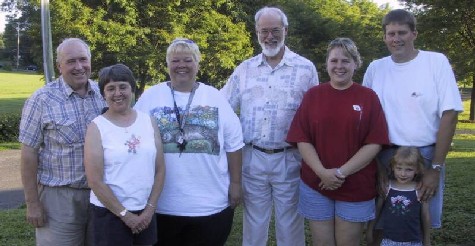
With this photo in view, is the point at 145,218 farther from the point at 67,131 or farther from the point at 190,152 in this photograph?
the point at 67,131

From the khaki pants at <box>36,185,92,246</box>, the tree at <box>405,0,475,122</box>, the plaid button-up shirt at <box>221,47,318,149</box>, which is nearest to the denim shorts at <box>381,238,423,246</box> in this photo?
the plaid button-up shirt at <box>221,47,318,149</box>

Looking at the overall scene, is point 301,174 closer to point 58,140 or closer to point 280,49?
point 280,49

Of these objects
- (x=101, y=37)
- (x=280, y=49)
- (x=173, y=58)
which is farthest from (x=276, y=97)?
(x=101, y=37)

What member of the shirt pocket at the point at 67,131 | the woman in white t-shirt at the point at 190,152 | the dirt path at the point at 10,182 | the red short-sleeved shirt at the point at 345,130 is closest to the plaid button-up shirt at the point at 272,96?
the red short-sleeved shirt at the point at 345,130

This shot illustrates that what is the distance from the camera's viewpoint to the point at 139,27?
21297 mm

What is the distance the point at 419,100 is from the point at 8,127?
682 inches

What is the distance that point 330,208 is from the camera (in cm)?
410

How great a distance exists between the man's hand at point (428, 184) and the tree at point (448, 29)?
2332 cm

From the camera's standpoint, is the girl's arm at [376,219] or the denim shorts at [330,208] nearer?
the denim shorts at [330,208]

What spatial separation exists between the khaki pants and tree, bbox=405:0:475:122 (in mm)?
24641

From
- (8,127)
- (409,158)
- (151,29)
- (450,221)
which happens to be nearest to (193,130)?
(409,158)

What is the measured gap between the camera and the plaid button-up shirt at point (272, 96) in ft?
14.9

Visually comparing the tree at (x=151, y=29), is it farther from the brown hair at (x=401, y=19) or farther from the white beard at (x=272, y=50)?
the brown hair at (x=401, y=19)

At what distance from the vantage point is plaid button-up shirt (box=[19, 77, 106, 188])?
3.74 meters
